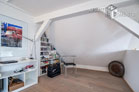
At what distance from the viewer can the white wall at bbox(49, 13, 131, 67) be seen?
210cm

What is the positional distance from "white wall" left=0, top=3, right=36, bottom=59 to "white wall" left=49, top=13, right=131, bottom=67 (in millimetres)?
783

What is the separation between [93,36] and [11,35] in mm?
2493

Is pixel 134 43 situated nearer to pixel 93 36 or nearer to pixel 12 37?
pixel 93 36

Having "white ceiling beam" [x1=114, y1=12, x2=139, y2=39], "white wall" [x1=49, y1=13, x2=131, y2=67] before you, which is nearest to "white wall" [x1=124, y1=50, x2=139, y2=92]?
"white wall" [x1=49, y1=13, x2=131, y2=67]

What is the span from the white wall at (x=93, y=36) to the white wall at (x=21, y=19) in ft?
2.57

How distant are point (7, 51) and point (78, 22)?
220 cm

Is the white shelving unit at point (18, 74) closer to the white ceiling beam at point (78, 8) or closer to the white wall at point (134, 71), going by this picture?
the white ceiling beam at point (78, 8)

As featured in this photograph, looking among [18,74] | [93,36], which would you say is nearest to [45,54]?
[18,74]

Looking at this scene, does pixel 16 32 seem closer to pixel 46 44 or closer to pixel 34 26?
pixel 34 26

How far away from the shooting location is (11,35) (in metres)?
1.97

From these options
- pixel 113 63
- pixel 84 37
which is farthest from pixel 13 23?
pixel 113 63

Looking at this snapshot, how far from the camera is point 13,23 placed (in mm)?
2029

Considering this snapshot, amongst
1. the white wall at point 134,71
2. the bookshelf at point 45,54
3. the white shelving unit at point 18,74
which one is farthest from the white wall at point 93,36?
the white shelving unit at point 18,74

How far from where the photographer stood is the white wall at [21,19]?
1858mm
